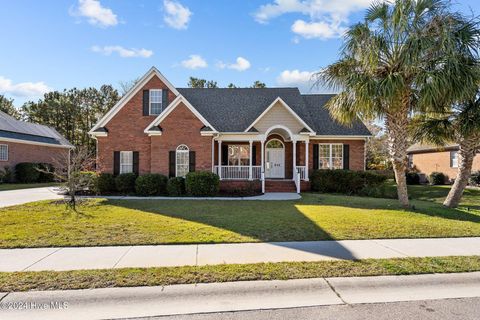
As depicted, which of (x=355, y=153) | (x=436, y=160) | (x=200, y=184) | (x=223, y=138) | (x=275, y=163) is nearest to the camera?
(x=200, y=184)

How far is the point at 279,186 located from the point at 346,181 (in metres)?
4.21

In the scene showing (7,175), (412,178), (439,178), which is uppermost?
(7,175)

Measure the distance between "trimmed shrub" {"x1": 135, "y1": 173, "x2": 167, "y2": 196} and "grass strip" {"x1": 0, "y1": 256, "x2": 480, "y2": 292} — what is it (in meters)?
11.6

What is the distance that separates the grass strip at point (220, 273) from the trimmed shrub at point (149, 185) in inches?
457

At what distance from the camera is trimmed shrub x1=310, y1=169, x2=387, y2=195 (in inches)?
730

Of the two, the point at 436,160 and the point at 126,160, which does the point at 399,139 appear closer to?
the point at 126,160

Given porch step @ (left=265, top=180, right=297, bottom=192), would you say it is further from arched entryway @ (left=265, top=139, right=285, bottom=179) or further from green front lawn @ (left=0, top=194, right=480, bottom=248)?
green front lawn @ (left=0, top=194, right=480, bottom=248)

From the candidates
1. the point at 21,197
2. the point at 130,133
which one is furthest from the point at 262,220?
the point at 21,197

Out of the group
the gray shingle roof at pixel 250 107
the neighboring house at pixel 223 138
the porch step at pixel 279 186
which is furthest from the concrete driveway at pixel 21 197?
the porch step at pixel 279 186

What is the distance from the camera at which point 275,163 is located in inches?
833

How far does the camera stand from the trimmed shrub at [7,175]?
25422 mm

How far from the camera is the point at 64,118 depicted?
49.3 meters

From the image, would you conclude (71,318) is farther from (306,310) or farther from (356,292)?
(356,292)

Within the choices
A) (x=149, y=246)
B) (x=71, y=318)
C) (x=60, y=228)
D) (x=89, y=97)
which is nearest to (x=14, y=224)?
(x=60, y=228)
